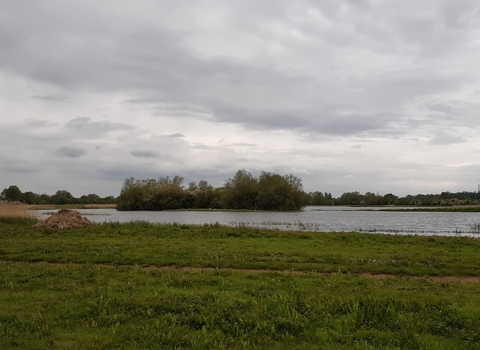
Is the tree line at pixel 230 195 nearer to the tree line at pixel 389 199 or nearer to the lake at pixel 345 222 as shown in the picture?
the tree line at pixel 389 199

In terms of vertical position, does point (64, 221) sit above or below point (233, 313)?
above

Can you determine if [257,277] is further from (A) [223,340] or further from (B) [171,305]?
(A) [223,340]

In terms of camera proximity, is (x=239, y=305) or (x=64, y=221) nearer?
(x=239, y=305)

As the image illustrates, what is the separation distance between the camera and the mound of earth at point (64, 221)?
92.4 feet

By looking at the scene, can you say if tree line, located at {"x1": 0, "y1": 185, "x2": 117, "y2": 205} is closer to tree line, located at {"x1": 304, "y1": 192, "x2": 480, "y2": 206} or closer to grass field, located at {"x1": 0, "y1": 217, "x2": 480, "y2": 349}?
tree line, located at {"x1": 304, "y1": 192, "x2": 480, "y2": 206}

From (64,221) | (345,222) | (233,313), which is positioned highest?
(64,221)

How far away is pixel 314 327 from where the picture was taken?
22.6ft

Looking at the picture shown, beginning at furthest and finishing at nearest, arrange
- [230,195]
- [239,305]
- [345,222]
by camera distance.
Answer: [230,195]
[345,222]
[239,305]

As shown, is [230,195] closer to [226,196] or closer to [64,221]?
[226,196]

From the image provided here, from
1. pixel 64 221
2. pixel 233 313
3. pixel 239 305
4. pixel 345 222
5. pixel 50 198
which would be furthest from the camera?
pixel 50 198

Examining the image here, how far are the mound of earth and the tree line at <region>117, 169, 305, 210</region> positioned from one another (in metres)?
73.9

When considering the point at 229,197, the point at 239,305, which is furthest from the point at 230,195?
the point at 239,305

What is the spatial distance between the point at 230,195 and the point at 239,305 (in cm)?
10199

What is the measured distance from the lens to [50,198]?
5399 inches
